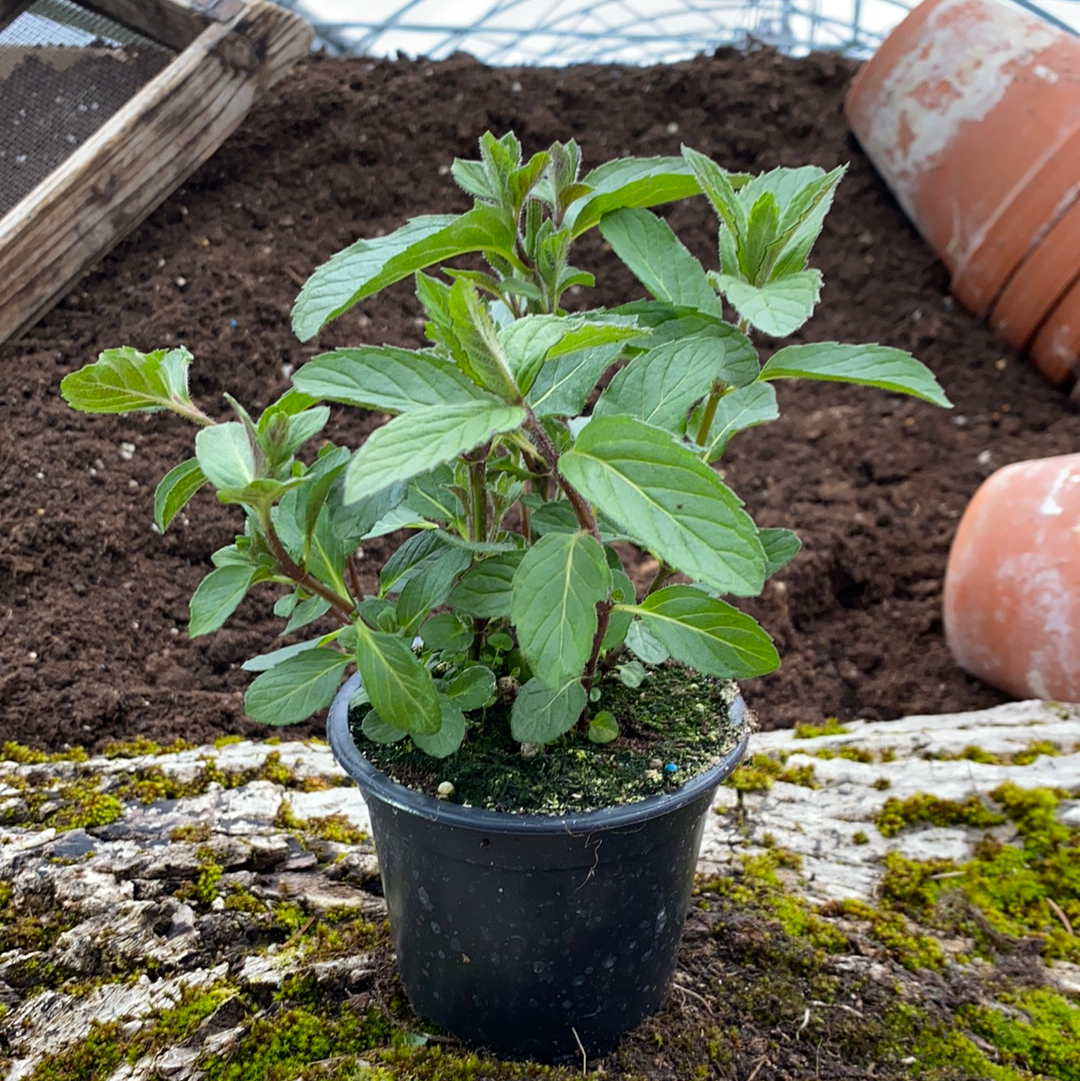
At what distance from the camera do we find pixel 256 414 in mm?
2725

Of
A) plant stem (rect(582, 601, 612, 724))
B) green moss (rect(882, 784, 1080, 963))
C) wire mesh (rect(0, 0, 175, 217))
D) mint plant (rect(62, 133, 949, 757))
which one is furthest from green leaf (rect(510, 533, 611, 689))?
Result: wire mesh (rect(0, 0, 175, 217))

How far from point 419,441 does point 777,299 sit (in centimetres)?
38

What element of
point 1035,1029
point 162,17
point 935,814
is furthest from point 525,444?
point 162,17

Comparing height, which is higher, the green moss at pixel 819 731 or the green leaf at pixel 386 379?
the green leaf at pixel 386 379

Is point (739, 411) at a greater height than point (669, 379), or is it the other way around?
point (669, 379)

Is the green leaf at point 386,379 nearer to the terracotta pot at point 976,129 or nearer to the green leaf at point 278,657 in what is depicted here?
the green leaf at point 278,657

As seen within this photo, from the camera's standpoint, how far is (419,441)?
0.78 meters

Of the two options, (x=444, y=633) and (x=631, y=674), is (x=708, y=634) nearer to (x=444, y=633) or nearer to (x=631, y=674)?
(x=631, y=674)

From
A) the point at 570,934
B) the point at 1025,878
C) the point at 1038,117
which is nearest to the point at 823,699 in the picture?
the point at 1025,878

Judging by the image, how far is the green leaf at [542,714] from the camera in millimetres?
1044

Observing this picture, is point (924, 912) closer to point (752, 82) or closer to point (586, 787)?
point (586, 787)

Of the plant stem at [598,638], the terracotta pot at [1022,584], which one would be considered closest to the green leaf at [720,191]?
the plant stem at [598,638]

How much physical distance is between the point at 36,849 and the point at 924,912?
137 cm

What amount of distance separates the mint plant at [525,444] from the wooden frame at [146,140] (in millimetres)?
1938
